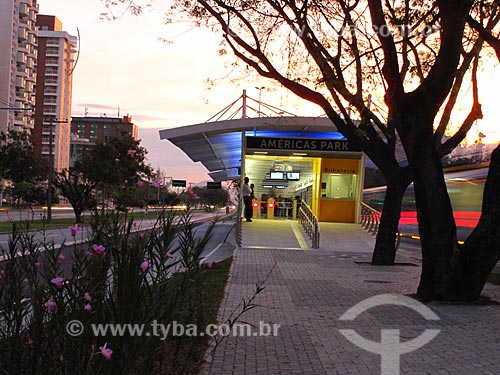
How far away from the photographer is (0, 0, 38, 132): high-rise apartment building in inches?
3278

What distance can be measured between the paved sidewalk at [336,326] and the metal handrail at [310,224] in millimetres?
5489

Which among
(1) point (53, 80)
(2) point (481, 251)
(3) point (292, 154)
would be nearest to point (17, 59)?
(1) point (53, 80)

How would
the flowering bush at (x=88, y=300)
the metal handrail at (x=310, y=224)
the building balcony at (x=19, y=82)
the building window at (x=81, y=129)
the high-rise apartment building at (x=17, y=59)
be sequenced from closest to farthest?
the flowering bush at (x=88, y=300) < the metal handrail at (x=310, y=224) < the high-rise apartment building at (x=17, y=59) < the building balcony at (x=19, y=82) < the building window at (x=81, y=129)

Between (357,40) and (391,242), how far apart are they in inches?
209

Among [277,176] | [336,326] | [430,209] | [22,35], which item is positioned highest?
[22,35]

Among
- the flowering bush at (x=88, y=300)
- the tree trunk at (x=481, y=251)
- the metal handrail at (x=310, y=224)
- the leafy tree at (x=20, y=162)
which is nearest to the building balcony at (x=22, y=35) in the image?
the leafy tree at (x=20, y=162)

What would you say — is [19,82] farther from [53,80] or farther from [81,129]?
[81,129]

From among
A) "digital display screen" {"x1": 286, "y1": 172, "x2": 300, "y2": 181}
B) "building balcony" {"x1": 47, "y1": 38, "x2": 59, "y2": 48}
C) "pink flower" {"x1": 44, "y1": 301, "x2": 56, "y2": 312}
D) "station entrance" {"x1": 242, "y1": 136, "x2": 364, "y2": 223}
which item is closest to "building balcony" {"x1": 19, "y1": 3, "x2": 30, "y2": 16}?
"building balcony" {"x1": 47, "y1": 38, "x2": 59, "y2": 48}

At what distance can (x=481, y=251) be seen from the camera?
938 centimetres

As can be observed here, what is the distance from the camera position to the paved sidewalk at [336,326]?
573cm

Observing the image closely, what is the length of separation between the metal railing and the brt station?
0.62 meters

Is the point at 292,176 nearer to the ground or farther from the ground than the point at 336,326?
farther from the ground

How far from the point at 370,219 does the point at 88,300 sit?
71.2ft

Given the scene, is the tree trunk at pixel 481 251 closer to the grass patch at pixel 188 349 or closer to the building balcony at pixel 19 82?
the grass patch at pixel 188 349
